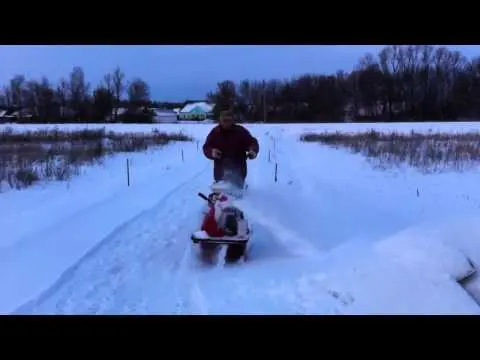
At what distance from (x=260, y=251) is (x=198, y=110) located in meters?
5.50

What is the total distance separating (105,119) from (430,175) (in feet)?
25.9

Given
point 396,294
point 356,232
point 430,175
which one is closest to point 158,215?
point 356,232

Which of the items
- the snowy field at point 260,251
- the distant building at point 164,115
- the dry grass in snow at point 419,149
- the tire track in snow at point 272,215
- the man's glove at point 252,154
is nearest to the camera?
the snowy field at point 260,251

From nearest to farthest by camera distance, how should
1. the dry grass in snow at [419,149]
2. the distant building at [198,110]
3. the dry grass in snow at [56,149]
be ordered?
the distant building at [198,110] → the dry grass in snow at [56,149] → the dry grass in snow at [419,149]

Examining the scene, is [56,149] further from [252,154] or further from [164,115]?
[252,154]

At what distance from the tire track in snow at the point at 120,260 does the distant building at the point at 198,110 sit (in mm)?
2670

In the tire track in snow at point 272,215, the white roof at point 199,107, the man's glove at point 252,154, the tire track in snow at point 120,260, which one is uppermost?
the white roof at point 199,107

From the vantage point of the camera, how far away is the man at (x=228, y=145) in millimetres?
5801

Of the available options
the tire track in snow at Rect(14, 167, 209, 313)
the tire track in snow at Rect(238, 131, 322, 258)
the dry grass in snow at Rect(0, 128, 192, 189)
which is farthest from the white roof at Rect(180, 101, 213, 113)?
the dry grass in snow at Rect(0, 128, 192, 189)

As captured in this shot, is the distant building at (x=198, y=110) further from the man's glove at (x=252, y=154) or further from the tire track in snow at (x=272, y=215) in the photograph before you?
the man's glove at (x=252, y=154)

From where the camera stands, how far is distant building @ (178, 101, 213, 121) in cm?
924

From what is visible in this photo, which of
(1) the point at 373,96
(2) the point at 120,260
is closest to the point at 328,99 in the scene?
Result: (1) the point at 373,96

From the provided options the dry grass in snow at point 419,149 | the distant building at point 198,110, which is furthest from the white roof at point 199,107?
the dry grass in snow at point 419,149
